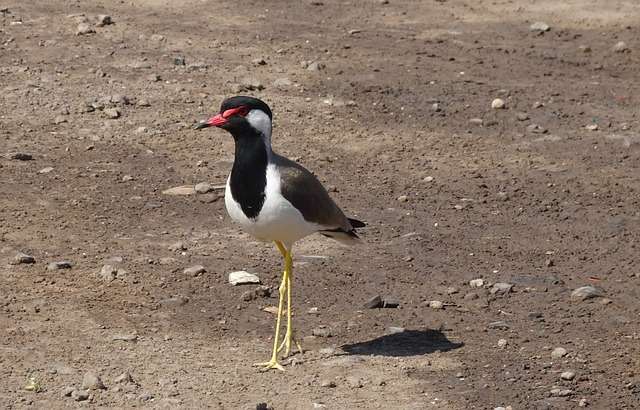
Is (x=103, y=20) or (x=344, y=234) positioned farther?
(x=103, y=20)

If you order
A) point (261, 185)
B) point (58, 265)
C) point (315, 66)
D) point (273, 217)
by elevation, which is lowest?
point (58, 265)

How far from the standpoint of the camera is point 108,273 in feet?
29.2

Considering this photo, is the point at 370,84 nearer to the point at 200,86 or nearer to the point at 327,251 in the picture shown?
the point at 200,86

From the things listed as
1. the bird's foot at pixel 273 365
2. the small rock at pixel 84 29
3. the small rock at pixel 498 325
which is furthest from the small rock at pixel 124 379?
the small rock at pixel 84 29

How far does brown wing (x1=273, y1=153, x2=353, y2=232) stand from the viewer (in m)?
7.67

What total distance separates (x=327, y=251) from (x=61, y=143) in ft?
10.0

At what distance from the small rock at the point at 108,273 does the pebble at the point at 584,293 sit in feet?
10.2

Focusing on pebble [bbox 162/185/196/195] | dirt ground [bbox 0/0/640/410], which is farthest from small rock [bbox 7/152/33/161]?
pebble [bbox 162/185/196/195]

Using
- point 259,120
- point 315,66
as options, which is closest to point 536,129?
point 315,66

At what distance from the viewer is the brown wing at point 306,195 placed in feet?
25.2

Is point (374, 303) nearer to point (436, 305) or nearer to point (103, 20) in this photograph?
point (436, 305)

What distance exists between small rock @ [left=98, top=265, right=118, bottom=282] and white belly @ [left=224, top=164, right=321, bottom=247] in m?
1.51

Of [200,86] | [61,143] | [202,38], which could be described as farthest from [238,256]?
[202,38]

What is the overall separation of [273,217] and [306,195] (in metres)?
0.27
